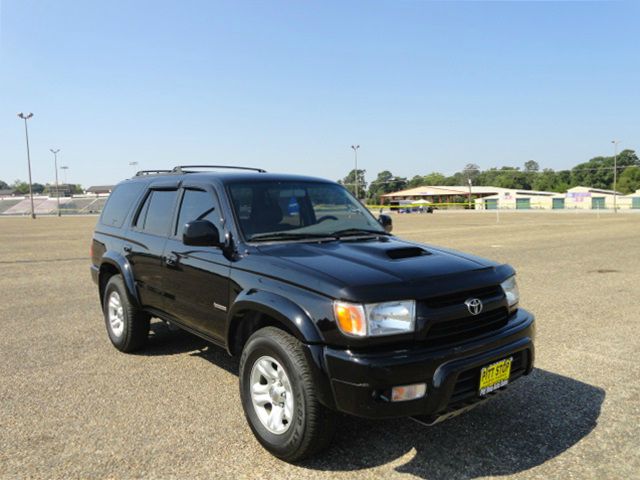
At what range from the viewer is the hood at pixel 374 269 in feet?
9.29

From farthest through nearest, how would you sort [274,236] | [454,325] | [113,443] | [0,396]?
[0,396], [274,236], [113,443], [454,325]

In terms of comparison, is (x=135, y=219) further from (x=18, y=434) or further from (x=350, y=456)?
(x=350, y=456)

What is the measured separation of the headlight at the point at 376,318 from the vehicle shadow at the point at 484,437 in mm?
712

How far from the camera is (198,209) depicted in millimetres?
4227

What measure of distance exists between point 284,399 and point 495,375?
1264 mm

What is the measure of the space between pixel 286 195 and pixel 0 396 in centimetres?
283

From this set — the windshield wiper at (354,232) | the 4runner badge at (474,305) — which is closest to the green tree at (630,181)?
the windshield wiper at (354,232)

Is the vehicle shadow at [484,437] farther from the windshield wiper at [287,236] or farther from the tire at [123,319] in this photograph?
the tire at [123,319]

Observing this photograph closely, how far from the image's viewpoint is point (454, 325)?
2988mm

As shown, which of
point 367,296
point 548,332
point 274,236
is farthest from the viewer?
point 548,332

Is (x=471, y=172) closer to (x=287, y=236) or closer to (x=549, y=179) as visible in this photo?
(x=549, y=179)

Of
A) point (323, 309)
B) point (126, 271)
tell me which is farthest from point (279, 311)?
point (126, 271)

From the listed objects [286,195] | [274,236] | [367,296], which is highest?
[286,195]

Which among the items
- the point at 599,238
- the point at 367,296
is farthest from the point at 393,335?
the point at 599,238
